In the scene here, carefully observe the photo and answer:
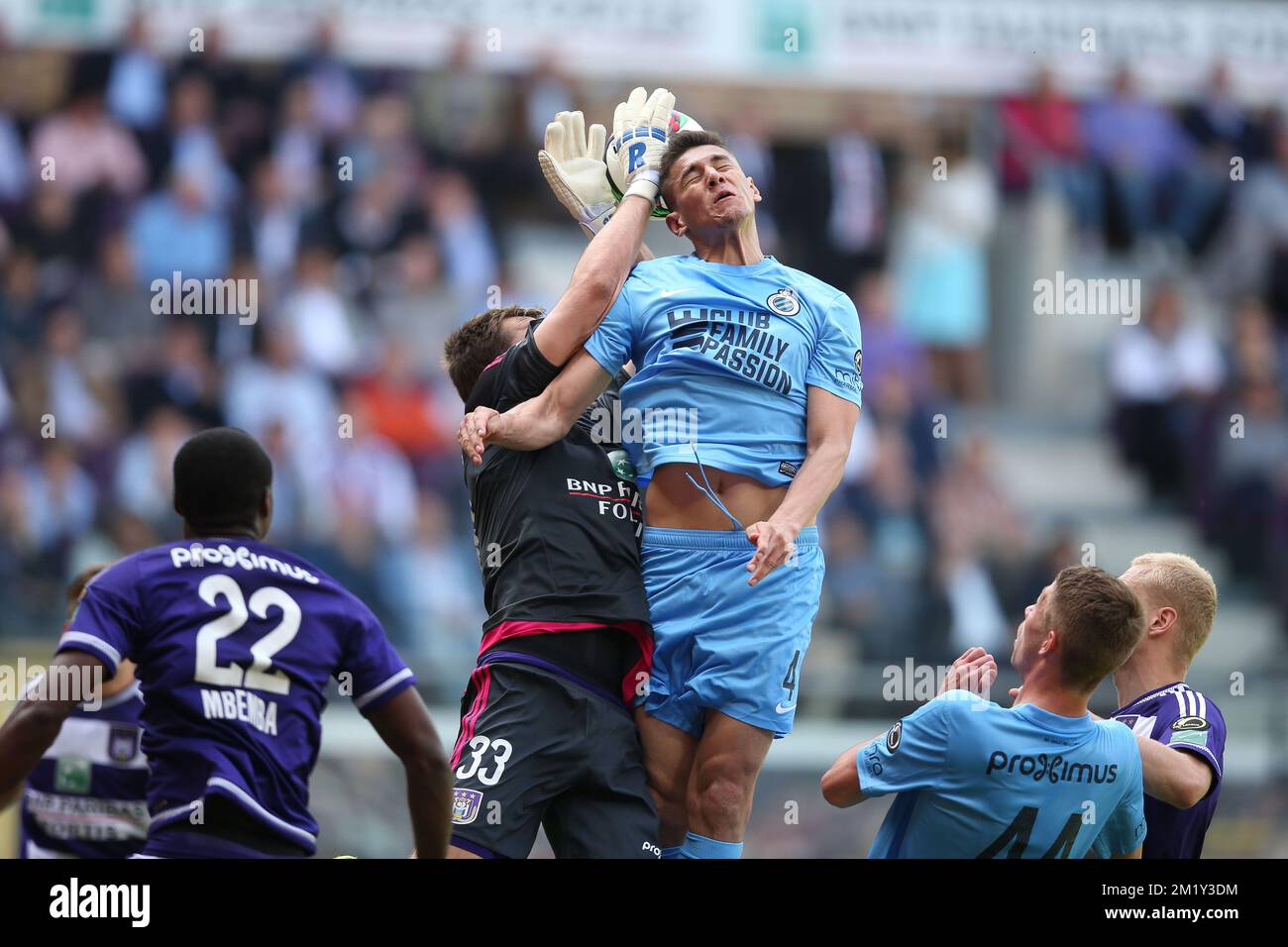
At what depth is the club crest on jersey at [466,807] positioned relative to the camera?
207 inches

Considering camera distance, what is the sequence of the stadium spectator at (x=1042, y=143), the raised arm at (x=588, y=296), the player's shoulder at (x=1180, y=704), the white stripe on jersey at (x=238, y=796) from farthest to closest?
1. the stadium spectator at (x=1042, y=143)
2. the player's shoulder at (x=1180, y=704)
3. the raised arm at (x=588, y=296)
4. the white stripe on jersey at (x=238, y=796)

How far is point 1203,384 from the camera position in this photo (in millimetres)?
15109

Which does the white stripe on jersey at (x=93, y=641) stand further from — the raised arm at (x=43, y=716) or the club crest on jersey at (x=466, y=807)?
the club crest on jersey at (x=466, y=807)

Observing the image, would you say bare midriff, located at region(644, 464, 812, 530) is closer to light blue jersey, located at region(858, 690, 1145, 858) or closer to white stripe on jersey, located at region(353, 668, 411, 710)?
light blue jersey, located at region(858, 690, 1145, 858)

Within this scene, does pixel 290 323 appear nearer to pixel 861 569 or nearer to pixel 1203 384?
pixel 861 569

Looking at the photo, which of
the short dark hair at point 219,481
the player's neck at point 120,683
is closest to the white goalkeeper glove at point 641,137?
the short dark hair at point 219,481

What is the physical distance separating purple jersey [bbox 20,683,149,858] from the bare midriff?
280cm

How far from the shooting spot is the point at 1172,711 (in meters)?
5.70

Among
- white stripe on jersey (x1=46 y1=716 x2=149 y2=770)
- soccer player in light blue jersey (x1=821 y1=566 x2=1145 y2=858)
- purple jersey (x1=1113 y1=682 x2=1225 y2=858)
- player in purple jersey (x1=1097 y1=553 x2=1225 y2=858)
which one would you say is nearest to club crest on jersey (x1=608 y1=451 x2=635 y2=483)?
soccer player in light blue jersey (x1=821 y1=566 x2=1145 y2=858)

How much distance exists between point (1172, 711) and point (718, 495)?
165cm

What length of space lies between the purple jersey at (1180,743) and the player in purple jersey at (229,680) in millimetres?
2355

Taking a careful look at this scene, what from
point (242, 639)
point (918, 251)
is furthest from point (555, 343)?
point (918, 251)
